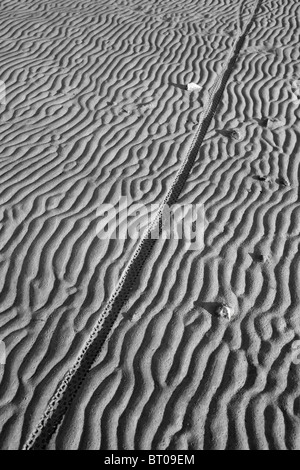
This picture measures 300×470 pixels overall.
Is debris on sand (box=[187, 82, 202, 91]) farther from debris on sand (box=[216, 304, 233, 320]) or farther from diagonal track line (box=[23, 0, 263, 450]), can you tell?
debris on sand (box=[216, 304, 233, 320])

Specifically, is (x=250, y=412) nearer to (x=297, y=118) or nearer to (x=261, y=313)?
(x=261, y=313)

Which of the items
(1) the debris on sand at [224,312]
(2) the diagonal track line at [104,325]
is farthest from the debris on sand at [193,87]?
(1) the debris on sand at [224,312]

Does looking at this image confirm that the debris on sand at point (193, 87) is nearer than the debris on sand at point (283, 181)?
No

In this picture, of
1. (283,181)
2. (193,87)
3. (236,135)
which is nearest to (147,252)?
(283,181)

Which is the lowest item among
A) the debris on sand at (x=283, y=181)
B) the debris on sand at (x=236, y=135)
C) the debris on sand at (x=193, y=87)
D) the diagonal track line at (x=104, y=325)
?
the debris on sand at (x=283, y=181)

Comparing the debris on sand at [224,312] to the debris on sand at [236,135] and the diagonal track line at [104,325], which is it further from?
the debris on sand at [236,135]
